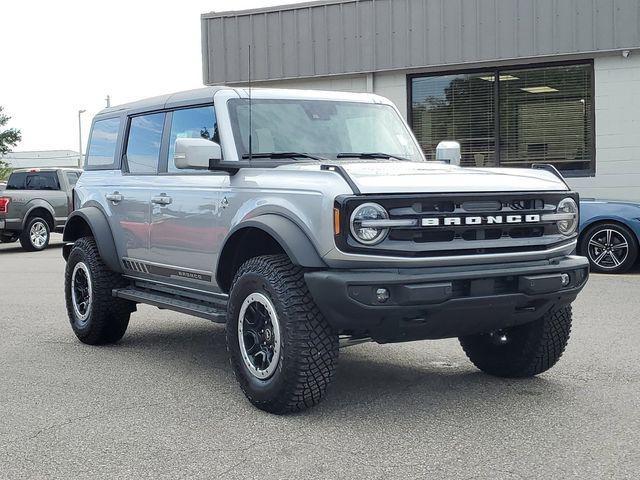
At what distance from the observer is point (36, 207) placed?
1953cm

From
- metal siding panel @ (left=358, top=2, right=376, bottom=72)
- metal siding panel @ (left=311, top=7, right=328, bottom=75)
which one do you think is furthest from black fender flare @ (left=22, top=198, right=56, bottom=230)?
metal siding panel @ (left=358, top=2, right=376, bottom=72)

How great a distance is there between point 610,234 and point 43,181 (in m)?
13.2

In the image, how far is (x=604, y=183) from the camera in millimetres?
15062

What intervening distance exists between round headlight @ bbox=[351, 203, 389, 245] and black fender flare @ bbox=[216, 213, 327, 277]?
28 cm

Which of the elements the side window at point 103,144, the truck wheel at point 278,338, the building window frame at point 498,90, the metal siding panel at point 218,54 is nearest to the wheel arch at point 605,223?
the building window frame at point 498,90

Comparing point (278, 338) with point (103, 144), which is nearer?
point (278, 338)

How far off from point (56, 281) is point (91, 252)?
18.9 ft

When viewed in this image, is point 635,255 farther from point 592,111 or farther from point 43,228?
point 43,228

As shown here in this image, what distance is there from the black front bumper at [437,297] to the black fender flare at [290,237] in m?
0.09

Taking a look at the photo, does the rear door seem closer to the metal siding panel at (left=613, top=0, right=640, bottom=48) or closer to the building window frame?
the building window frame

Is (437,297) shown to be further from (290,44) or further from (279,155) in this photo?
(290,44)

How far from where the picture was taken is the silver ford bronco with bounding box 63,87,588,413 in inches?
187

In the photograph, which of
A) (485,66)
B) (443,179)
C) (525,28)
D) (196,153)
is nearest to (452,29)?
(485,66)

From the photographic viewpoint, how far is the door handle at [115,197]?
7136 mm
